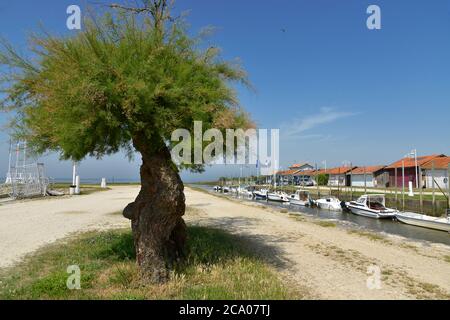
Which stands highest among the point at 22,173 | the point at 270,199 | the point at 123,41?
the point at 123,41

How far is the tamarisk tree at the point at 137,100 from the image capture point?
22.5 feet

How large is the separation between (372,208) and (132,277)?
101 feet

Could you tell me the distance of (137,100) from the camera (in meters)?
6.85

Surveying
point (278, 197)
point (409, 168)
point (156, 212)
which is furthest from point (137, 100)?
point (409, 168)

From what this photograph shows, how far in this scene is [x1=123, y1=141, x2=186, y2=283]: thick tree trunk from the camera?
7809 millimetres

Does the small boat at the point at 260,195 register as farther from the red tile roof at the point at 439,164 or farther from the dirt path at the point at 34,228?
the dirt path at the point at 34,228

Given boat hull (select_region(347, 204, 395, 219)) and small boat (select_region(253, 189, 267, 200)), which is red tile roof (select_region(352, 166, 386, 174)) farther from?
boat hull (select_region(347, 204, 395, 219))

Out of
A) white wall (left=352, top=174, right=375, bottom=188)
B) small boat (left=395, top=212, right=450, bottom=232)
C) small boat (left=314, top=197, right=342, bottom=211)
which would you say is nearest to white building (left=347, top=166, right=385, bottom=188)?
white wall (left=352, top=174, right=375, bottom=188)

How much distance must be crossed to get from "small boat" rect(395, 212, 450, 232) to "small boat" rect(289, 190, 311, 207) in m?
17.2

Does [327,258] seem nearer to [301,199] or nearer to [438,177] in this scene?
[301,199]
